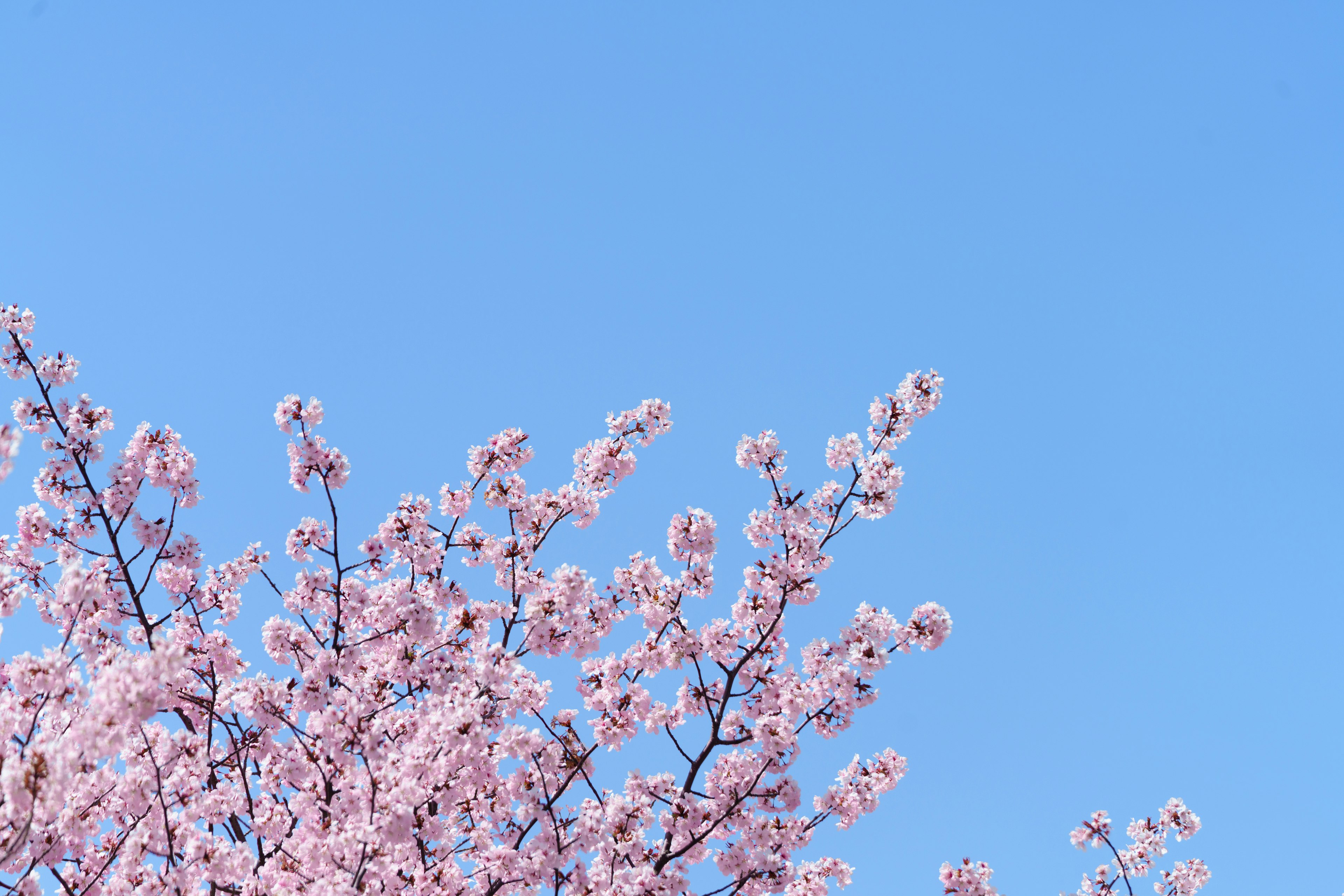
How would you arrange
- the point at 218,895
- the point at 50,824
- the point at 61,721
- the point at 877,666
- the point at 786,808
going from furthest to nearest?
1. the point at 786,808
2. the point at 877,666
3. the point at 218,895
4. the point at 50,824
5. the point at 61,721

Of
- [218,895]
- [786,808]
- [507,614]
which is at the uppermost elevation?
[507,614]

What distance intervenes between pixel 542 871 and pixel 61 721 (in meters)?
4.52

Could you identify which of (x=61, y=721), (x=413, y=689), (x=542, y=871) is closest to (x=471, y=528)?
(x=413, y=689)

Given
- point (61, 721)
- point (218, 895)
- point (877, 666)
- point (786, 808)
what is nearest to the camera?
point (61, 721)

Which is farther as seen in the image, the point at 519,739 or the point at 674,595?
the point at 674,595

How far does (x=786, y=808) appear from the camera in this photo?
9.47m

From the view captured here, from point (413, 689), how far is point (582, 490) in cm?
304

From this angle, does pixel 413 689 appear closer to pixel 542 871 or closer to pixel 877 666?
pixel 542 871

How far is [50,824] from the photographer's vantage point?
7750 millimetres

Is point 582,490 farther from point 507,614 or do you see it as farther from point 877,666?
point 877,666

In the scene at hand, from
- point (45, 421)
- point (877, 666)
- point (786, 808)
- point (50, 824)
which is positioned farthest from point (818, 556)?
point (45, 421)

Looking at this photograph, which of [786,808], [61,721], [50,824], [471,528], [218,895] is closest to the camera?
[61,721]

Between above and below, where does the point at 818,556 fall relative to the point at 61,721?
above

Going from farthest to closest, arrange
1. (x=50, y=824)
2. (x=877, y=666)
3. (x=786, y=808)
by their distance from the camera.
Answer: (x=786, y=808) < (x=877, y=666) < (x=50, y=824)
